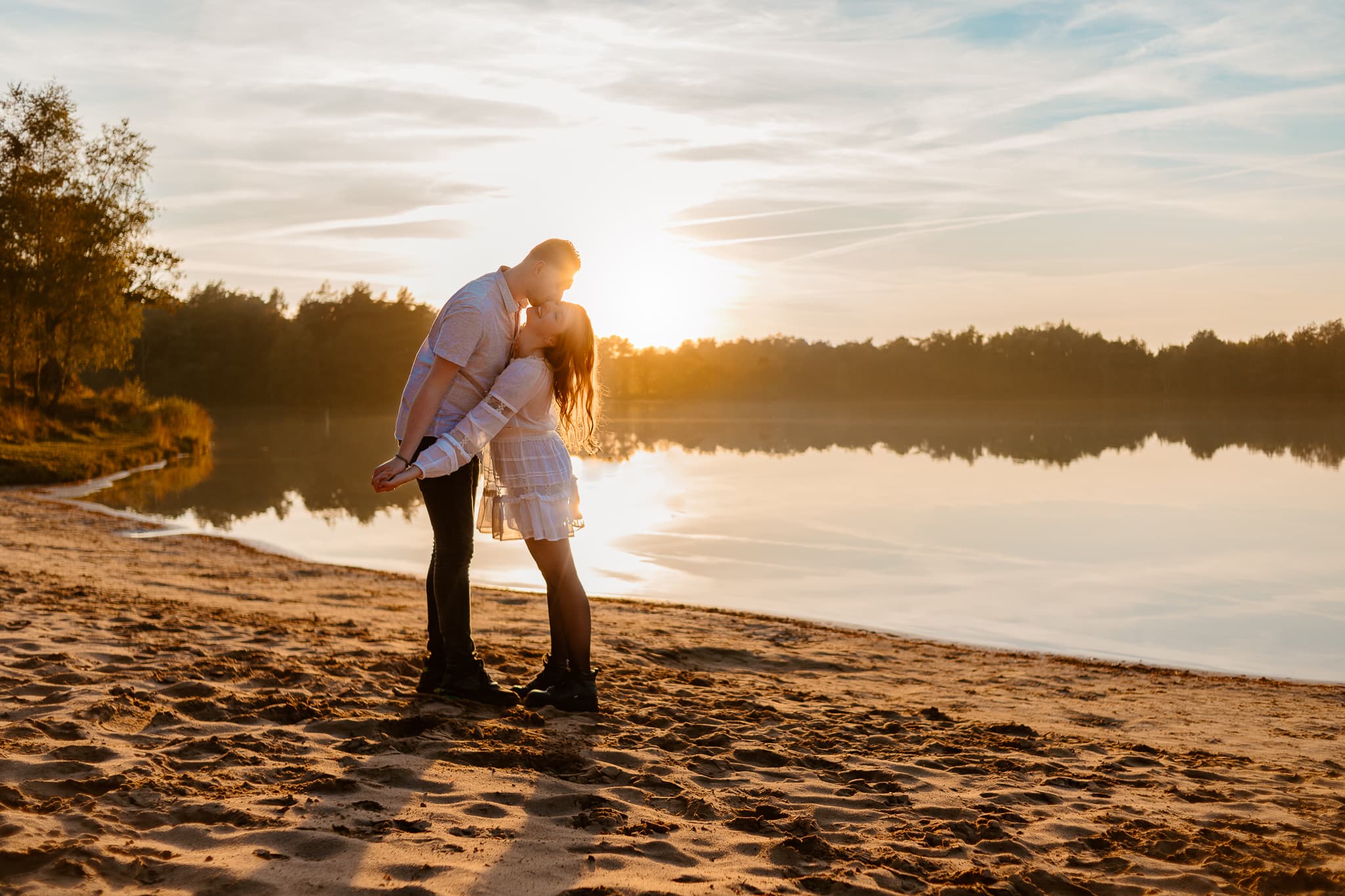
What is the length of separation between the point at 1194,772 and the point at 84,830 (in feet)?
12.0

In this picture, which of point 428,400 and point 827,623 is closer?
point 428,400

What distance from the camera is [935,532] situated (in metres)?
13.1

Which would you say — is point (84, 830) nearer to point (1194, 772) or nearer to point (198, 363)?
point (1194, 772)

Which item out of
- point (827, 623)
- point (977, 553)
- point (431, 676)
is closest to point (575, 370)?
point (431, 676)

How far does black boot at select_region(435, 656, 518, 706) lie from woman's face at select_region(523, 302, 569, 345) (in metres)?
1.33

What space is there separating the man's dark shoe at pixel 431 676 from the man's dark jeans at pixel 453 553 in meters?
0.08

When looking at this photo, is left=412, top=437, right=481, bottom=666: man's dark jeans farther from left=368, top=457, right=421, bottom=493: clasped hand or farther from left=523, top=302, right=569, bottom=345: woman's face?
left=523, top=302, right=569, bottom=345: woman's face

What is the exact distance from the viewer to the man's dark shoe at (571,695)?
423 centimetres

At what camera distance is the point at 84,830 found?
257 centimetres

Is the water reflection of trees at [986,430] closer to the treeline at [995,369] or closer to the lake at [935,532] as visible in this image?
the lake at [935,532]

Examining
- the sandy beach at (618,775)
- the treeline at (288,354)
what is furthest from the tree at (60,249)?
the treeline at (288,354)

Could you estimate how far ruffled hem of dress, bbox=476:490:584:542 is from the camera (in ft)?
13.6

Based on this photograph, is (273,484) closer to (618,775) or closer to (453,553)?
(453,553)

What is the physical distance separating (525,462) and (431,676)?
3.24 feet
